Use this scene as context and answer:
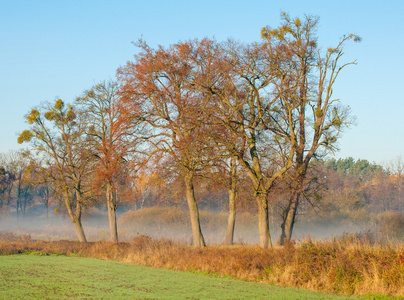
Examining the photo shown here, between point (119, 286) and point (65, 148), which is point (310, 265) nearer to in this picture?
point (119, 286)

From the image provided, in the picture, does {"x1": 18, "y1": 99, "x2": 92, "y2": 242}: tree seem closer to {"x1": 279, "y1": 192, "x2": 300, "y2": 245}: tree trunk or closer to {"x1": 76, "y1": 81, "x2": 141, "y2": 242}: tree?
{"x1": 76, "y1": 81, "x2": 141, "y2": 242}: tree

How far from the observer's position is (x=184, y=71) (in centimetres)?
2544

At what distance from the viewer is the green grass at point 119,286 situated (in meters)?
10.4

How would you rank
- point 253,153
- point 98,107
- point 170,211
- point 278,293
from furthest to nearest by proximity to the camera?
point 170,211 < point 98,107 < point 253,153 < point 278,293

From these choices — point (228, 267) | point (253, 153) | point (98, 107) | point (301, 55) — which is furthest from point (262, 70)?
point (98, 107)

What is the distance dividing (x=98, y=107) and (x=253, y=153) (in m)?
14.6

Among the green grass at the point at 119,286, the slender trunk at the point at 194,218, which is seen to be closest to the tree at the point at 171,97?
the slender trunk at the point at 194,218

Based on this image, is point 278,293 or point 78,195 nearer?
point 278,293

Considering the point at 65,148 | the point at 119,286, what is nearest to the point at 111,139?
the point at 65,148

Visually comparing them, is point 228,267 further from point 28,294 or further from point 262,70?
point 262,70

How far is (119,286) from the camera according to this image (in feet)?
39.2

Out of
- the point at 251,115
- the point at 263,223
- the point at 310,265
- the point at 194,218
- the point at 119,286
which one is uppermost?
the point at 251,115

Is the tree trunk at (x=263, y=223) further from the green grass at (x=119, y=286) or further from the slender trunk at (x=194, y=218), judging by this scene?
the green grass at (x=119, y=286)

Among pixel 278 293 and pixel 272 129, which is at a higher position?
pixel 272 129
